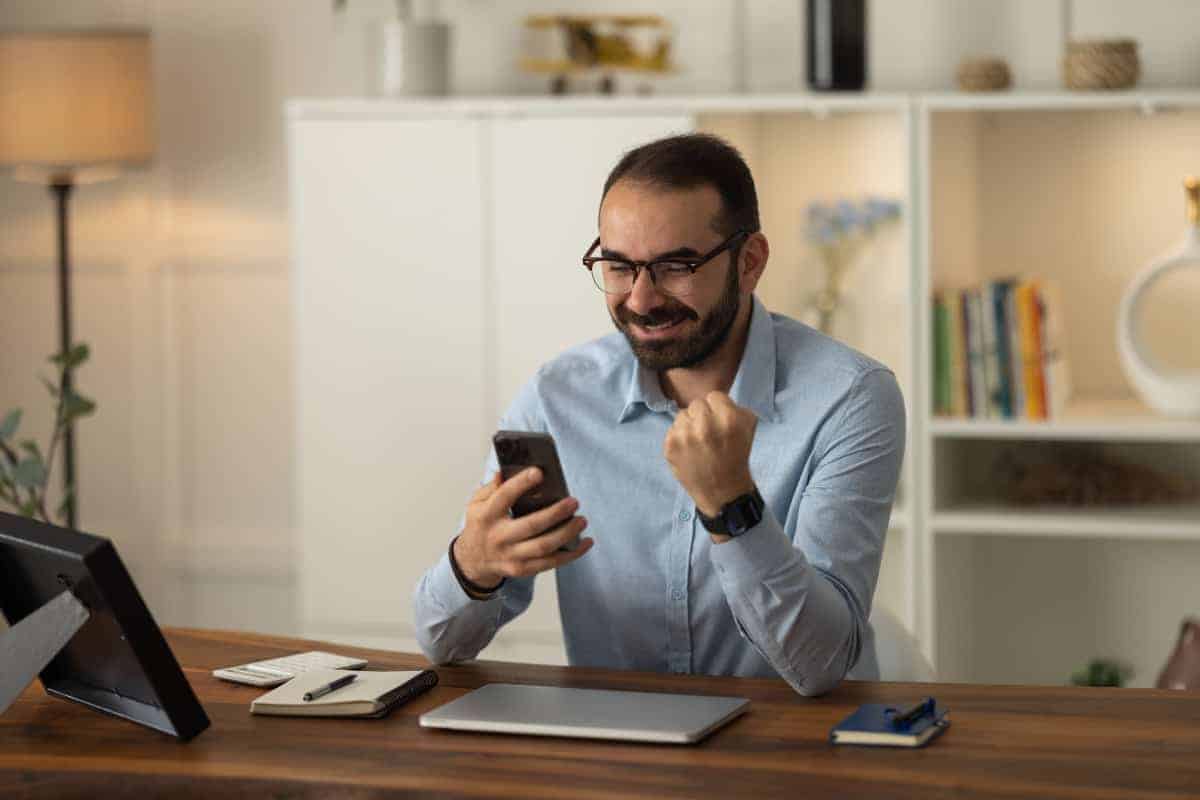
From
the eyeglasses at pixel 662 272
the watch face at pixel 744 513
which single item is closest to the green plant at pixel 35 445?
the eyeglasses at pixel 662 272

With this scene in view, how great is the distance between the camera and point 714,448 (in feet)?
6.32

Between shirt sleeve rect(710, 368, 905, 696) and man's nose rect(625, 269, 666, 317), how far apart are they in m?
0.29

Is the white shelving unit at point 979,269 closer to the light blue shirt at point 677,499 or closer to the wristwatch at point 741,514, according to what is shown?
the light blue shirt at point 677,499

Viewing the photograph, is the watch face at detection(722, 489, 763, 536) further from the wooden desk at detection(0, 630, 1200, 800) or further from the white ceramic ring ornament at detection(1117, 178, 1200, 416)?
the white ceramic ring ornament at detection(1117, 178, 1200, 416)

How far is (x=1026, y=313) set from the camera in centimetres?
369

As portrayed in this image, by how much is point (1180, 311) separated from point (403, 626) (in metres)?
1.92

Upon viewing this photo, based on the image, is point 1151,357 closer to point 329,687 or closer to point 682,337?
point 682,337

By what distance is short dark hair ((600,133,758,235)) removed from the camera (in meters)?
2.27

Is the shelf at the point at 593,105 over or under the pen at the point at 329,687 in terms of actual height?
over

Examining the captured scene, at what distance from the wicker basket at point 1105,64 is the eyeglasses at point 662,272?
66.7 inches

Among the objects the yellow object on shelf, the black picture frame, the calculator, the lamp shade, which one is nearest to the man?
the calculator

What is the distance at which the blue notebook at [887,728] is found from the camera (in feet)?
5.76

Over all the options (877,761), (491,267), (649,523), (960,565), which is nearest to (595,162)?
(491,267)

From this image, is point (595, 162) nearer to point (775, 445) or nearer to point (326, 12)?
point (326, 12)
